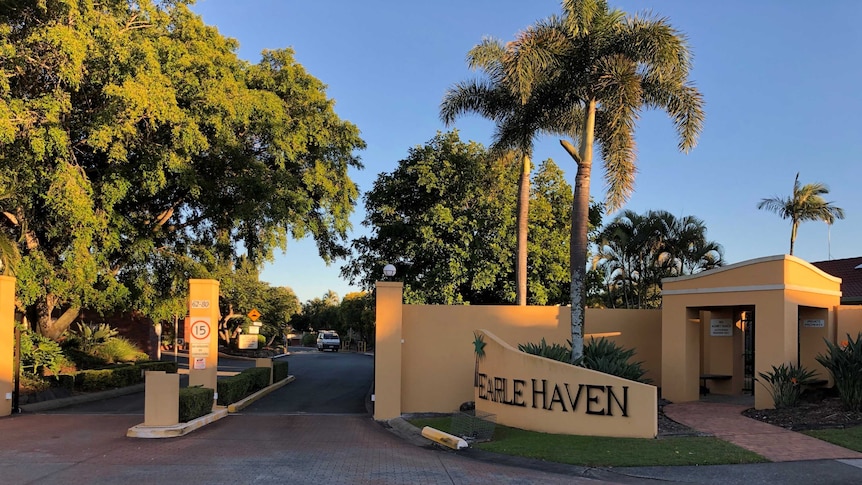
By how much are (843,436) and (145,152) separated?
17.6m

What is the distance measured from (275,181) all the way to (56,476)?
12448 millimetres

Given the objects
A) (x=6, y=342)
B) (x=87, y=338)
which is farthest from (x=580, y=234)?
(x=87, y=338)

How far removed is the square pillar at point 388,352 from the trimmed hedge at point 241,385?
Answer: 3959 millimetres

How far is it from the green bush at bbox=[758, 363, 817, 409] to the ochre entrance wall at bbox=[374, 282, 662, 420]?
4801 mm

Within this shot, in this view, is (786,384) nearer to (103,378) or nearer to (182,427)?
(182,427)

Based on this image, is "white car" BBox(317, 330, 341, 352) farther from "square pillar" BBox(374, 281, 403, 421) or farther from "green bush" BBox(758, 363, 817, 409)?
"green bush" BBox(758, 363, 817, 409)

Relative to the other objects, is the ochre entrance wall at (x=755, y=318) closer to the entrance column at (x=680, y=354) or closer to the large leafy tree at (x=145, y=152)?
the entrance column at (x=680, y=354)

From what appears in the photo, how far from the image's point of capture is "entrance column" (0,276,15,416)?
14727 mm

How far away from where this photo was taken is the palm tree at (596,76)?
579 inches

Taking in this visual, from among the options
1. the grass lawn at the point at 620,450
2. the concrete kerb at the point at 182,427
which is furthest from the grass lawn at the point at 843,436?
the concrete kerb at the point at 182,427

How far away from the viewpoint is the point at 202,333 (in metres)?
14.6

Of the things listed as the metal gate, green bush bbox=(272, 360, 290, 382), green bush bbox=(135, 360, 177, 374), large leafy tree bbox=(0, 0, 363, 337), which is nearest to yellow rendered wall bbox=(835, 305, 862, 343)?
the metal gate

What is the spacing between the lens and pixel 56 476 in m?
8.48

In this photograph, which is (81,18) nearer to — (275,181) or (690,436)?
(275,181)
